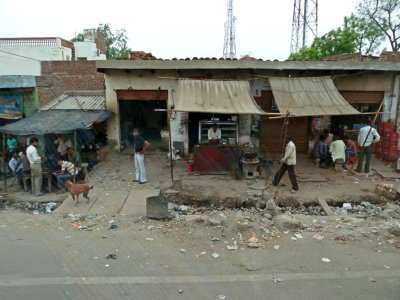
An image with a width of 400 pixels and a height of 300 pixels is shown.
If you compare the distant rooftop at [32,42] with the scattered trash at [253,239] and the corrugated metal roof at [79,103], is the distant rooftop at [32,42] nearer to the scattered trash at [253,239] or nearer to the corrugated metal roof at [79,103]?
the corrugated metal roof at [79,103]

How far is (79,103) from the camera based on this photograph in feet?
42.5

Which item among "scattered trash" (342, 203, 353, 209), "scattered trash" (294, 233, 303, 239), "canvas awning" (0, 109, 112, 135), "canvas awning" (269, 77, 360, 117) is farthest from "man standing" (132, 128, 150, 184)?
"scattered trash" (342, 203, 353, 209)

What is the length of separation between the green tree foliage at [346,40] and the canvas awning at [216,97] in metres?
15.7

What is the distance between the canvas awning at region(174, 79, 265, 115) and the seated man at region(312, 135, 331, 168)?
124 inches

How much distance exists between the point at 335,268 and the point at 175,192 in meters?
4.45

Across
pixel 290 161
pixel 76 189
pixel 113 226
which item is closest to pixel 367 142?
pixel 290 161

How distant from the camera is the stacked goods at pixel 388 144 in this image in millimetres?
11172

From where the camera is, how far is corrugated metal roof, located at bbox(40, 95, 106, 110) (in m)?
12.5

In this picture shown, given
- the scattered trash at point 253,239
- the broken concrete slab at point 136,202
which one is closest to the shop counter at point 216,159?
the broken concrete slab at point 136,202

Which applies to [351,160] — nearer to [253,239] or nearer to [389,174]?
[389,174]

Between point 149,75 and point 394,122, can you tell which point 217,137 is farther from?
point 394,122

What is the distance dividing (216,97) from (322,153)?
430 centimetres

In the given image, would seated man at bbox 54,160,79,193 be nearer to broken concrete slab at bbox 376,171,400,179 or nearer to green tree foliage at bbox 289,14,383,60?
broken concrete slab at bbox 376,171,400,179

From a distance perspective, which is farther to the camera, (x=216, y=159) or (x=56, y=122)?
(x=56, y=122)
